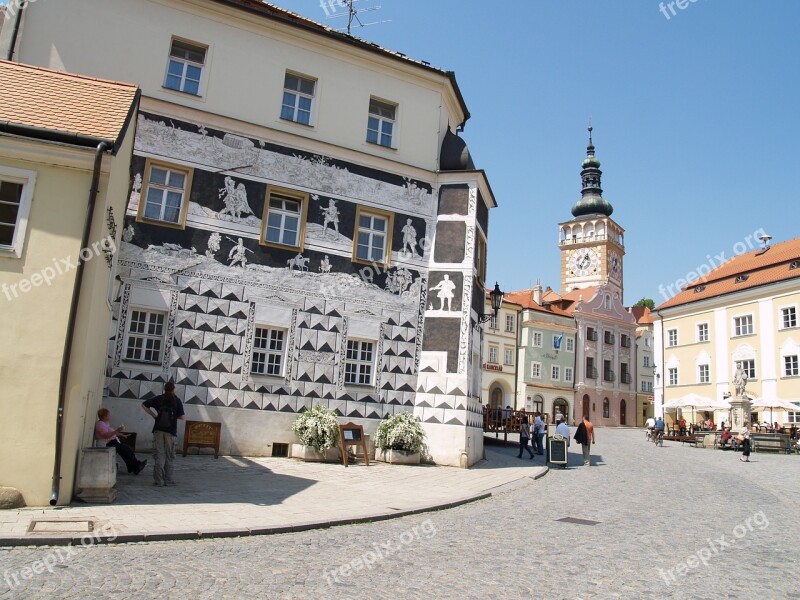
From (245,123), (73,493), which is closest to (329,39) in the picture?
(245,123)

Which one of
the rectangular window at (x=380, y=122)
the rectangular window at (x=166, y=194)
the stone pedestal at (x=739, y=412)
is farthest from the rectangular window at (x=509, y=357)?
the rectangular window at (x=166, y=194)

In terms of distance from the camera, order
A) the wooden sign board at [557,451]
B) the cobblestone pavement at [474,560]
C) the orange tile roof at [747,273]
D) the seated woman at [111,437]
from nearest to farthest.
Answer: the cobblestone pavement at [474,560], the seated woman at [111,437], the wooden sign board at [557,451], the orange tile roof at [747,273]

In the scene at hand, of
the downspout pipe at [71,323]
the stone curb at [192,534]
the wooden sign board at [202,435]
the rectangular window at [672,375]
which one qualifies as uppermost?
the rectangular window at [672,375]

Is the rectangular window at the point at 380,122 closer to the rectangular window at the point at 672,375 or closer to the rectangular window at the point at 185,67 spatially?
the rectangular window at the point at 185,67

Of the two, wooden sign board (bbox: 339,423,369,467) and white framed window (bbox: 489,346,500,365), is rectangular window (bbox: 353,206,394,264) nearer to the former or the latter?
wooden sign board (bbox: 339,423,369,467)

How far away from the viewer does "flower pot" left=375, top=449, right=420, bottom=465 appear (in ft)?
60.4

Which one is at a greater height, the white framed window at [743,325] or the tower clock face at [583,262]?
the tower clock face at [583,262]

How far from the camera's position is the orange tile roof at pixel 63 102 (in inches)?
408

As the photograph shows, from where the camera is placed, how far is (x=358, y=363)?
19.2m

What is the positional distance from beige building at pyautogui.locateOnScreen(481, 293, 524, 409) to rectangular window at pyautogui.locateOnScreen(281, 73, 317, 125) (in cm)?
4381

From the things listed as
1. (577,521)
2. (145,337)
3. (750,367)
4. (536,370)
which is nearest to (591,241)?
(536,370)

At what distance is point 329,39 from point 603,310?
56344 mm

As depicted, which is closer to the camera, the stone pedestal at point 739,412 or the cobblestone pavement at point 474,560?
the cobblestone pavement at point 474,560

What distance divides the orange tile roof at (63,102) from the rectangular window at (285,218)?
651 cm
